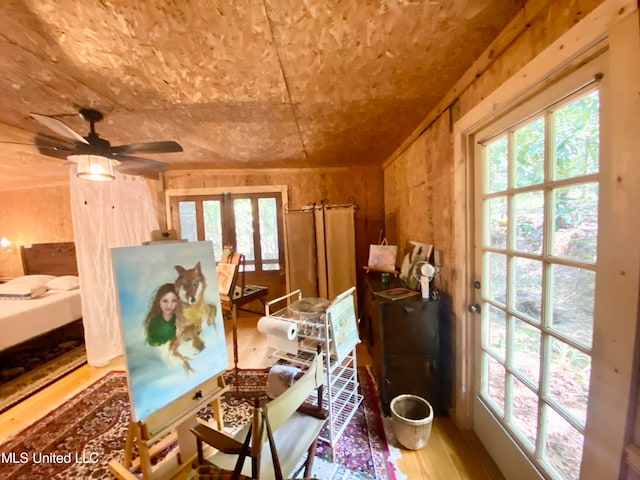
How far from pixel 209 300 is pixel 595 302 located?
1.69 metres

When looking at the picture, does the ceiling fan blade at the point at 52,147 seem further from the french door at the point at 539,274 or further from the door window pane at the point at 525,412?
the door window pane at the point at 525,412

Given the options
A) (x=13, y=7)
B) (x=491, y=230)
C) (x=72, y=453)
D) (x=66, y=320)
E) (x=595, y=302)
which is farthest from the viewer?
(x=66, y=320)

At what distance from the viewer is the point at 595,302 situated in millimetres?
805

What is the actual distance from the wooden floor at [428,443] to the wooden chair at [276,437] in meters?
0.64

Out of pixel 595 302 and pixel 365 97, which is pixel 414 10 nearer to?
pixel 365 97

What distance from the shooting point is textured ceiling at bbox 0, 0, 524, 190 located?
0.97 m

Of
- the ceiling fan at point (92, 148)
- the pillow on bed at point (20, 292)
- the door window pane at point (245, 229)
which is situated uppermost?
the ceiling fan at point (92, 148)

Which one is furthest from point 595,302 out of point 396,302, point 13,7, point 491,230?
point 13,7

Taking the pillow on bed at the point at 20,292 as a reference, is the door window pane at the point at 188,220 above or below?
above

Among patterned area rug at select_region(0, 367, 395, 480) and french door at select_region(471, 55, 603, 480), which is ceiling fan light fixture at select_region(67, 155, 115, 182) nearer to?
patterned area rug at select_region(0, 367, 395, 480)

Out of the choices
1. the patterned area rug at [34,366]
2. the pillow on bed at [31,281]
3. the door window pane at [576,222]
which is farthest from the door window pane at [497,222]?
the pillow on bed at [31,281]

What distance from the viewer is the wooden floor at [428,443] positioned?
136 centimetres

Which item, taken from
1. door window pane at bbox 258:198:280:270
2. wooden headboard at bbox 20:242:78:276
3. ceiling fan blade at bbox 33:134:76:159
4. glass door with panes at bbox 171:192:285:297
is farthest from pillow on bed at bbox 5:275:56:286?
door window pane at bbox 258:198:280:270

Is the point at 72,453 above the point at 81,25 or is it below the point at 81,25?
below
